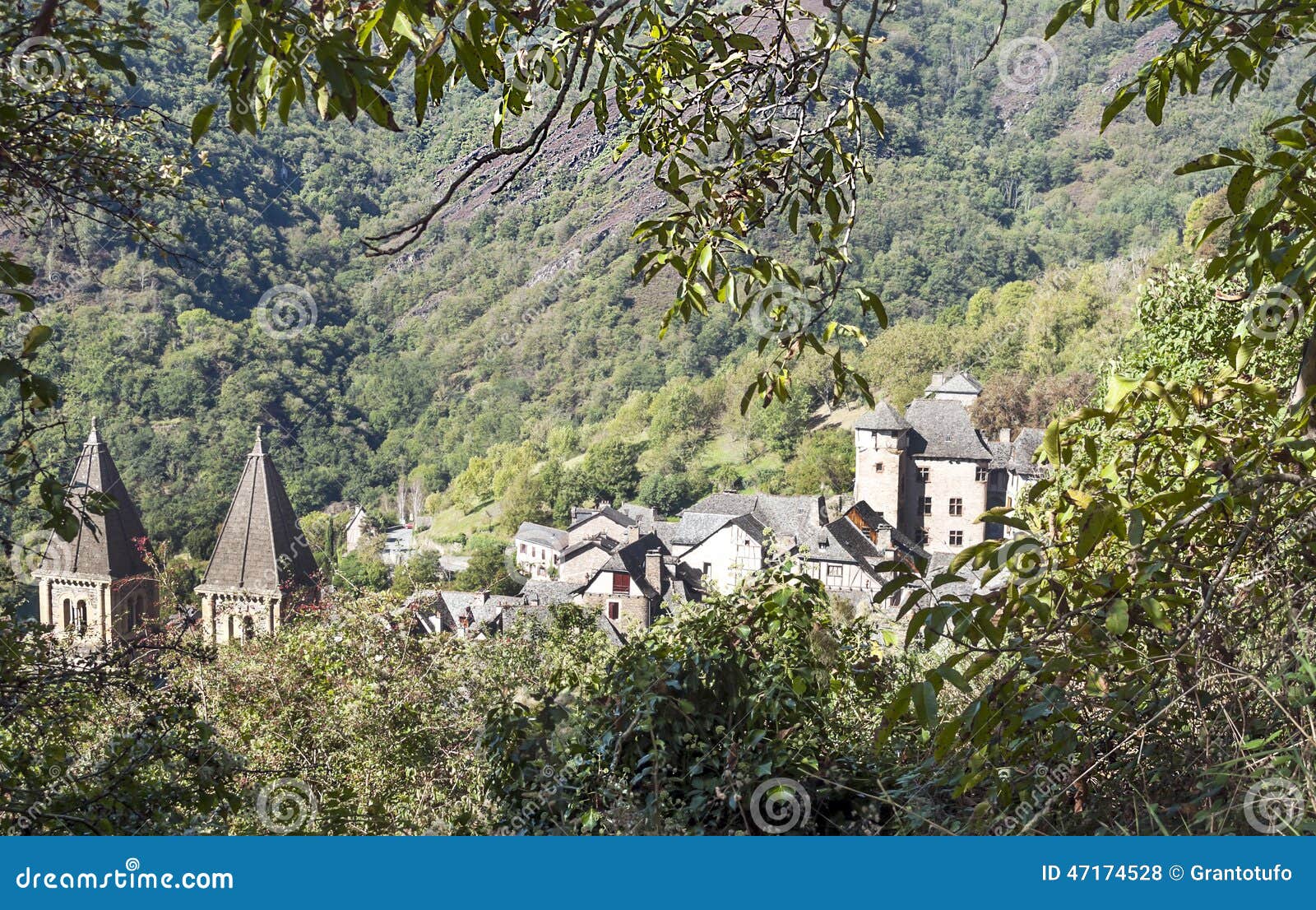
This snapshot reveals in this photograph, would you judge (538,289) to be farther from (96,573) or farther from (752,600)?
(752,600)

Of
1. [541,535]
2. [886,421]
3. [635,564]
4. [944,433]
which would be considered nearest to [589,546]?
[635,564]

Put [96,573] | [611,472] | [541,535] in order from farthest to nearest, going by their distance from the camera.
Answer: [611,472]
[541,535]
[96,573]

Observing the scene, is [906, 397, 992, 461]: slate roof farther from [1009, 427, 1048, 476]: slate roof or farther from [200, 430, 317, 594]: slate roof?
[200, 430, 317, 594]: slate roof

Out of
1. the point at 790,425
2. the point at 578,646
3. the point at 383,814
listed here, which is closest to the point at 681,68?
the point at 383,814

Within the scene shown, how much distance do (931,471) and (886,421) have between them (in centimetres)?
218

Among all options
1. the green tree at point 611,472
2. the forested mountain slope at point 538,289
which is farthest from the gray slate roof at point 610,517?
the green tree at point 611,472

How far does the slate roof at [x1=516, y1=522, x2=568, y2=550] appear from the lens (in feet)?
114

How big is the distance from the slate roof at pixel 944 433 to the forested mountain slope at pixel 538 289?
688cm

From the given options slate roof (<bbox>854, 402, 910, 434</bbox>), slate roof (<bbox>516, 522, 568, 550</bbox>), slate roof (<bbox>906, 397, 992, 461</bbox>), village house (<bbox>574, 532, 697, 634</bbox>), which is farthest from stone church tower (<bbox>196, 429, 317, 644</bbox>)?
slate roof (<bbox>906, 397, 992, 461</bbox>)

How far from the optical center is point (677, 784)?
2.37 metres

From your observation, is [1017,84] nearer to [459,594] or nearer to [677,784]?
[459,594]

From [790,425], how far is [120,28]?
42372 millimetres

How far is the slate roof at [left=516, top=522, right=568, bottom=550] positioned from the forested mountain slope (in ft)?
22.8

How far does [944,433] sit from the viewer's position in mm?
32375
